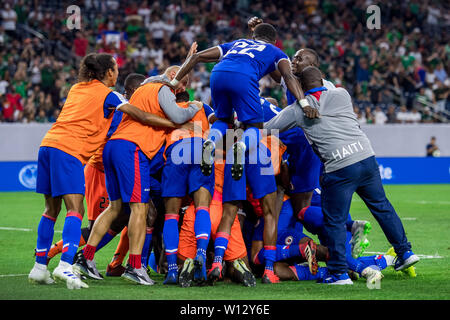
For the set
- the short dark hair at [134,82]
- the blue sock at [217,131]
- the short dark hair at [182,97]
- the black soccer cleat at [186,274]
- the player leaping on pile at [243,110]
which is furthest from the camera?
the short dark hair at [134,82]

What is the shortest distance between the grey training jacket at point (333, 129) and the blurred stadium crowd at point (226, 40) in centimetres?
1612

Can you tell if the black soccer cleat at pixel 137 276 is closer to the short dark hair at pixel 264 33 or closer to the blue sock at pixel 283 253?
the blue sock at pixel 283 253

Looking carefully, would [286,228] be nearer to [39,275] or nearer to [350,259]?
[350,259]

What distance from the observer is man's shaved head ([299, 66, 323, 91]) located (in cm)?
754

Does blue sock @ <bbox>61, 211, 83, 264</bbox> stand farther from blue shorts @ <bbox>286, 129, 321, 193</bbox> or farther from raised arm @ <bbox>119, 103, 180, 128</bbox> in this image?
blue shorts @ <bbox>286, 129, 321, 193</bbox>

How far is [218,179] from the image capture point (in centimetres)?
804

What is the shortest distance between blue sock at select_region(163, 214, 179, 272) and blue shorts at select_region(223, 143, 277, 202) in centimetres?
59

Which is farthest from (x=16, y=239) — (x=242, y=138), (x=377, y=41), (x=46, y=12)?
(x=377, y=41)

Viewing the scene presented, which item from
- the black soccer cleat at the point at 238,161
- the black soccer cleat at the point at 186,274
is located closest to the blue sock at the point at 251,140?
the black soccer cleat at the point at 238,161

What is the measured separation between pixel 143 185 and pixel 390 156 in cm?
1952

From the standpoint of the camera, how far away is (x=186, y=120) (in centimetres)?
787

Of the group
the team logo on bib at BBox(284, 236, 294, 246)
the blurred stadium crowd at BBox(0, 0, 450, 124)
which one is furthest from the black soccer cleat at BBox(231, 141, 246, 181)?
the blurred stadium crowd at BBox(0, 0, 450, 124)

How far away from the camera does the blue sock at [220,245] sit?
7344mm
